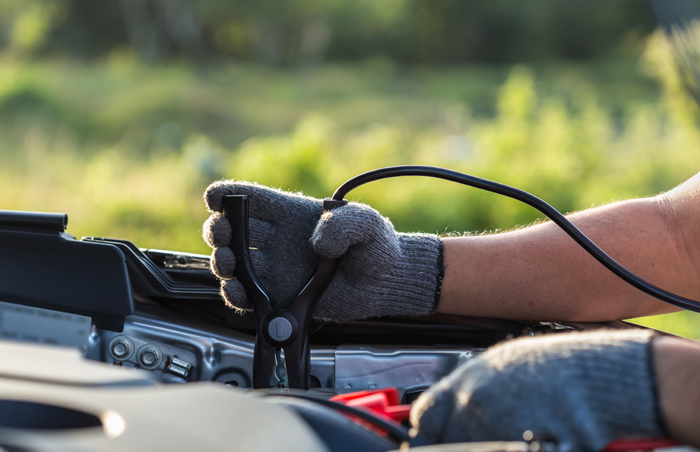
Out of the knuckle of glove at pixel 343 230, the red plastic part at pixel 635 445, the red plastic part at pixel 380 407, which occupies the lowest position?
the red plastic part at pixel 635 445

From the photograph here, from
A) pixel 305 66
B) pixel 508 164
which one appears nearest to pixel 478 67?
pixel 305 66

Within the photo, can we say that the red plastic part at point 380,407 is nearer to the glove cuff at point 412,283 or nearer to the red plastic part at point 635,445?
the red plastic part at point 635,445

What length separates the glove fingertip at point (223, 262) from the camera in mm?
973

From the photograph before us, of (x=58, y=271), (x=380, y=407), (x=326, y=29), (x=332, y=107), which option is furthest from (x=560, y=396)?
(x=326, y=29)

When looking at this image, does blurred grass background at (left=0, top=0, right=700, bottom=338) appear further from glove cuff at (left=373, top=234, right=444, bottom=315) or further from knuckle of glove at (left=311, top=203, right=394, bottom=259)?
knuckle of glove at (left=311, top=203, right=394, bottom=259)

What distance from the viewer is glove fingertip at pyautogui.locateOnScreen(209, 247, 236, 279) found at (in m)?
0.97

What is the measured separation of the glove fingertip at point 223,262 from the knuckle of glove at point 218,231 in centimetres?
1

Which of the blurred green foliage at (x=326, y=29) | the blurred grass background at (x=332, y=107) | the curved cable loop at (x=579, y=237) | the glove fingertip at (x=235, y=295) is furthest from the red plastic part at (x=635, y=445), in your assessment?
the blurred green foliage at (x=326, y=29)

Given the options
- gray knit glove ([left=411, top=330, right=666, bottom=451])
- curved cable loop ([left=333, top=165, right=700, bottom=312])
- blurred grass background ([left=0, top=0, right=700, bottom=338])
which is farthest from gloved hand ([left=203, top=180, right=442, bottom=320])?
blurred grass background ([left=0, top=0, right=700, bottom=338])

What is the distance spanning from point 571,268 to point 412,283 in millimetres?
304

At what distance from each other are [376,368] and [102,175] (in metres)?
5.73

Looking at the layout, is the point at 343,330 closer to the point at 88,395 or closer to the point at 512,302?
the point at 512,302

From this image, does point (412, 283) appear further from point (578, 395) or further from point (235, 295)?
point (578, 395)

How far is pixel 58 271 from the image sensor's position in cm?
89
